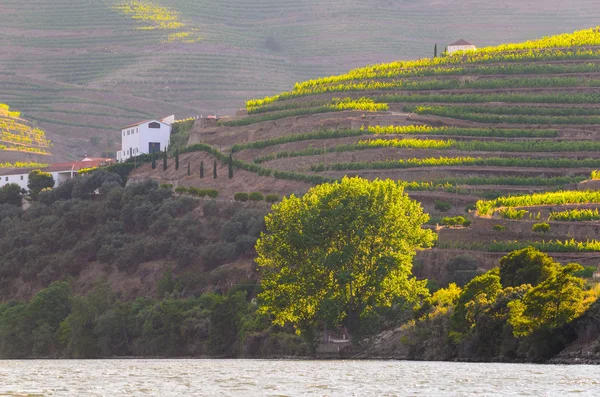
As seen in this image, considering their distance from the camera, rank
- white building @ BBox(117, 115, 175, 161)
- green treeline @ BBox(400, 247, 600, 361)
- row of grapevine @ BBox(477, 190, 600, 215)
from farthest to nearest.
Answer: white building @ BBox(117, 115, 175, 161), row of grapevine @ BBox(477, 190, 600, 215), green treeline @ BBox(400, 247, 600, 361)

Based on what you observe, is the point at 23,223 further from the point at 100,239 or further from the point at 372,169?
the point at 372,169

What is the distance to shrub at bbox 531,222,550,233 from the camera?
8225 centimetres

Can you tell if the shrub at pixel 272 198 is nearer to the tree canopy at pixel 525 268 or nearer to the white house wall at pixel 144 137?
the tree canopy at pixel 525 268

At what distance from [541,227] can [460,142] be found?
22538 millimetres

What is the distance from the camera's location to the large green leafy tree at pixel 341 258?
71688 millimetres

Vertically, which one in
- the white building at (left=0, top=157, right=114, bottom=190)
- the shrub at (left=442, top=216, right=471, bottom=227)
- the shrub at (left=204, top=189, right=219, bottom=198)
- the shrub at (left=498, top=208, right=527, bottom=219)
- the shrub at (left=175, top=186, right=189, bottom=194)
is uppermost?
the white building at (left=0, top=157, right=114, bottom=190)

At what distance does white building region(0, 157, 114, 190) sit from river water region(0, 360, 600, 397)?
60.5m

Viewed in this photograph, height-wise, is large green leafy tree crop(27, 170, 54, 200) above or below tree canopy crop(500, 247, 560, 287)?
above

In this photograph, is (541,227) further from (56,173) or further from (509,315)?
(56,173)

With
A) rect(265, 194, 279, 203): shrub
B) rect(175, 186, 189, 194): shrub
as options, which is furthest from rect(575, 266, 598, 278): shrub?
rect(175, 186, 189, 194): shrub

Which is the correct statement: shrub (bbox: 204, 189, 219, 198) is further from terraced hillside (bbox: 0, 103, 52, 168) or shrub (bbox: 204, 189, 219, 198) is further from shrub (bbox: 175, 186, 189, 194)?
terraced hillside (bbox: 0, 103, 52, 168)

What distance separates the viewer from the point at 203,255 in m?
94.6

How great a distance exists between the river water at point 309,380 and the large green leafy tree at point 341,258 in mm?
8662

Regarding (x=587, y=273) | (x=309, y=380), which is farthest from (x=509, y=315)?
(x=309, y=380)
